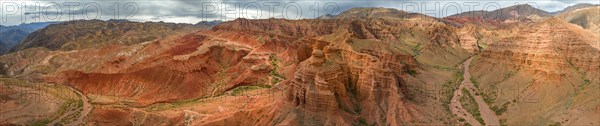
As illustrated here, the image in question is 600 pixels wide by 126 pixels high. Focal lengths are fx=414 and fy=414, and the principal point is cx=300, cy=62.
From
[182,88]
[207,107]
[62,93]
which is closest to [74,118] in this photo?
[62,93]

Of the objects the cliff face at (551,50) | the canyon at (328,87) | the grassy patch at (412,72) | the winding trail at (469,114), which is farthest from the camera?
the grassy patch at (412,72)

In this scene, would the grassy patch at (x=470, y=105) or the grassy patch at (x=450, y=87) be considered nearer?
the grassy patch at (x=470, y=105)

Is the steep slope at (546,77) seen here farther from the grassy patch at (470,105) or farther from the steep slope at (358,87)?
the steep slope at (358,87)

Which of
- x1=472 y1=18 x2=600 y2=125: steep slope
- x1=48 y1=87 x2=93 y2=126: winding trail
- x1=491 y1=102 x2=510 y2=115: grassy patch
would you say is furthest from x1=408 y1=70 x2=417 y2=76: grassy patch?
x1=48 y1=87 x2=93 y2=126: winding trail

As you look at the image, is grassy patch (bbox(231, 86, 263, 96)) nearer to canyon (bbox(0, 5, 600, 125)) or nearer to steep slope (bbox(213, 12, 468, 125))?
canyon (bbox(0, 5, 600, 125))

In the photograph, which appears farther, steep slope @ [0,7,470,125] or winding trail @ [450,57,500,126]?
winding trail @ [450,57,500,126]

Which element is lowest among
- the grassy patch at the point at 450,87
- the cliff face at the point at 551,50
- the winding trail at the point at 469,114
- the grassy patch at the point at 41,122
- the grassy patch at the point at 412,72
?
the grassy patch at the point at 41,122

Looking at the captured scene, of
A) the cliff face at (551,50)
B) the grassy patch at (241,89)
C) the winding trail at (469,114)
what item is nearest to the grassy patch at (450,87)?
the winding trail at (469,114)

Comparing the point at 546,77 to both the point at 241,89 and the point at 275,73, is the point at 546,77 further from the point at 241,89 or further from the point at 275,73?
the point at 241,89

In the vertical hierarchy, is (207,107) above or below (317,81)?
below

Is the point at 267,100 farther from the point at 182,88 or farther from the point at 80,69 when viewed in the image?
the point at 80,69

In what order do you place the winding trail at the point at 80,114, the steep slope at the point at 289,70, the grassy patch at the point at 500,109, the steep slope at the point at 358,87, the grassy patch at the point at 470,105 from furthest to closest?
1. the winding trail at the point at 80,114
2. the grassy patch at the point at 500,109
3. the grassy patch at the point at 470,105
4. the steep slope at the point at 289,70
5. the steep slope at the point at 358,87
